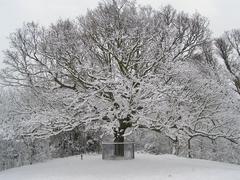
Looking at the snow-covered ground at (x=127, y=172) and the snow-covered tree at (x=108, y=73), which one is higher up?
the snow-covered tree at (x=108, y=73)

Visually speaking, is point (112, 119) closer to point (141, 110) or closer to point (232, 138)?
point (141, 110)

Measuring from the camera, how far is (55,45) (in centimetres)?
1791

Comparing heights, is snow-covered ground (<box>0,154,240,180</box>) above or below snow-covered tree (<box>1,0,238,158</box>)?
below

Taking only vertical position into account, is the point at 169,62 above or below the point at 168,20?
below

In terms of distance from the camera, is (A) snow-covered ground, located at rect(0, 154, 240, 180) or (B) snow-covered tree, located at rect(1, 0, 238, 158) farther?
(B) snow-covered tree, located at rect(1, 0, 238, 158)

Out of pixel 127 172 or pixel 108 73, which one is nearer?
pixel 127 172

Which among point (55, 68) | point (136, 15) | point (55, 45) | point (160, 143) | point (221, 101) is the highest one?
point (136, 15)

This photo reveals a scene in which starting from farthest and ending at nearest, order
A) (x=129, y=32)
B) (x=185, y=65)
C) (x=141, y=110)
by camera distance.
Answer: (x=185, y=65) < (x=129, y=32) < (x=141, y=110)

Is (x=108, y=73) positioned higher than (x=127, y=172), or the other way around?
(x=108, y=73)

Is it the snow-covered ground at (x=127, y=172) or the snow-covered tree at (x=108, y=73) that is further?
the snow-covered tree at (x=108, y=73)

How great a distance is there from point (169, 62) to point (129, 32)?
2698 millimetres

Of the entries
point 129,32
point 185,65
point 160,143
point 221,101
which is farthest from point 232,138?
point 160,143

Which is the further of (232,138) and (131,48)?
(232,138)

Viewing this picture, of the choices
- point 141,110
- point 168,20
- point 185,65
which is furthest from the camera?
point 168,20
